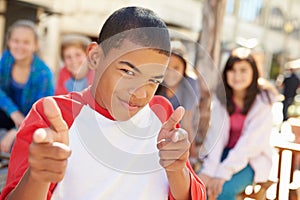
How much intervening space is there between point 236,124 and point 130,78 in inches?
76.0

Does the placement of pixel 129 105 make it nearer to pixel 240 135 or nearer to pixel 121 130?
pixel 121 130

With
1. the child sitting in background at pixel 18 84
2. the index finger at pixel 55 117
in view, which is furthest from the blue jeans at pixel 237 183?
the index finger at pixel 55 117

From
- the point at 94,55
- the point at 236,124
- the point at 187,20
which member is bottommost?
the point at 236,124

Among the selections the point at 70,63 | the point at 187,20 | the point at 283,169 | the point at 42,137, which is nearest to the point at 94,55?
the point at 42,137

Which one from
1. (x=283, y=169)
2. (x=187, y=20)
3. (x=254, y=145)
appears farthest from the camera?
(x=187, y=20)

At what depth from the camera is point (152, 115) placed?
1226 mm

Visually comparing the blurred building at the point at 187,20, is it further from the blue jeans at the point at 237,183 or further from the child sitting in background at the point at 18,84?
the child sitting in background at the point at 18,84

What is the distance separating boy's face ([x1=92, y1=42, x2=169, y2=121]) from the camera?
43.4 inches

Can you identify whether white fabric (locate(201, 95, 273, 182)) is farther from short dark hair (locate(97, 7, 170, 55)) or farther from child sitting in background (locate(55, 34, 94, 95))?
short dark hair (locate(97, 7, 170, 55))

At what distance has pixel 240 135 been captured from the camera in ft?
9.61

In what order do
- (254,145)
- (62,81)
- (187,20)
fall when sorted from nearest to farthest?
(254,145), (62,81), (187,20)

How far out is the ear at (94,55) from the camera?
3.92ft

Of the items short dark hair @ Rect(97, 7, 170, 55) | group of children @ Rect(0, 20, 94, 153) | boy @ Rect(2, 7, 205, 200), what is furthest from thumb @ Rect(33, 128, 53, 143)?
group of children @ Rect(0, 20, 94, 153)

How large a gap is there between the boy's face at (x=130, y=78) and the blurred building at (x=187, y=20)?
7.32ft
